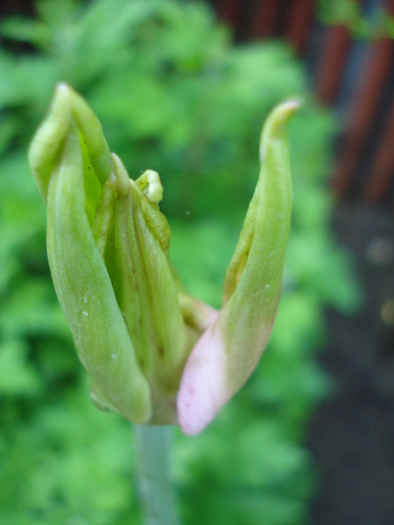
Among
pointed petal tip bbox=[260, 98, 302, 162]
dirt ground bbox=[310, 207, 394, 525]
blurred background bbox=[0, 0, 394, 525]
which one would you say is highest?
pointed petal tip bbox=[260, 98, 302, 162]

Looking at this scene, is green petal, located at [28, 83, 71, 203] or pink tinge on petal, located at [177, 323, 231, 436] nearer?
green petal, located at [28, 83, 71, 203]

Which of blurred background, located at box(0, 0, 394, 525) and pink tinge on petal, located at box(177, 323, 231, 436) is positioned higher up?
pink tinge on petal, located at box(177, 323, 231, 436)

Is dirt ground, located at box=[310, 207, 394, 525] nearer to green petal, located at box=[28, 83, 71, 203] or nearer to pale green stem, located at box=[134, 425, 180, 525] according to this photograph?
pale green stem, located at box=[134, 425, 180, 525]

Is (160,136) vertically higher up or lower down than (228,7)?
lower down

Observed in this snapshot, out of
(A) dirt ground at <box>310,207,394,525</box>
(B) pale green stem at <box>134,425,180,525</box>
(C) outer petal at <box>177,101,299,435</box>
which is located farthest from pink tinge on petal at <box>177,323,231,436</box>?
(A) dirt ground at <box>310,207,394,525</box>

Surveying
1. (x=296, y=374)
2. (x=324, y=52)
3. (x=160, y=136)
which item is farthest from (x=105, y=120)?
(x=324, y=52)

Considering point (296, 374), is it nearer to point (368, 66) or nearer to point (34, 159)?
point (34, 159)
